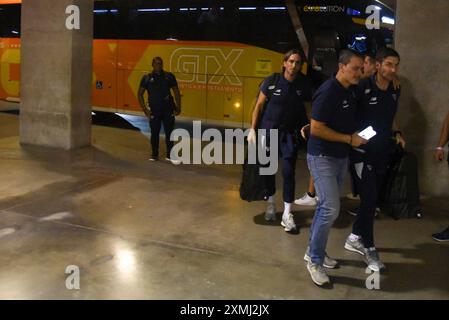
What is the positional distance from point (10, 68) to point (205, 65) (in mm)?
6209

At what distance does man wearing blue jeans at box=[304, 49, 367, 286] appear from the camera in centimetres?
419

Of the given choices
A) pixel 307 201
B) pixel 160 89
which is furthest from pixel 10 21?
pixel 307 201

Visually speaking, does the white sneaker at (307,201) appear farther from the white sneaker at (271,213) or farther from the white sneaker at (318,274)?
the white sneaker at (318,274)

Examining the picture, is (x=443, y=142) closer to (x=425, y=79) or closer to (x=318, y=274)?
(x=425, y=79)

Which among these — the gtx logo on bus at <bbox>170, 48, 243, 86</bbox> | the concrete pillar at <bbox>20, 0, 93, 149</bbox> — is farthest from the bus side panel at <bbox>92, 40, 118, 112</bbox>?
the concrete pillar at <bbox>20, 0, 93, 149</bbox>

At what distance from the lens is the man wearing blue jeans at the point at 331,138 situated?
4.19 meters

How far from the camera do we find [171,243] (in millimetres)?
5273

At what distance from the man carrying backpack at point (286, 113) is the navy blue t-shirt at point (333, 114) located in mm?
1265

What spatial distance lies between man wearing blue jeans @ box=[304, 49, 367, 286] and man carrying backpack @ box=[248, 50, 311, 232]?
4.11 feet

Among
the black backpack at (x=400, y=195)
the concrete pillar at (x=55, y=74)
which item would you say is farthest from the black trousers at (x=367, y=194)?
the concrete pillar at (x=55, y=74)

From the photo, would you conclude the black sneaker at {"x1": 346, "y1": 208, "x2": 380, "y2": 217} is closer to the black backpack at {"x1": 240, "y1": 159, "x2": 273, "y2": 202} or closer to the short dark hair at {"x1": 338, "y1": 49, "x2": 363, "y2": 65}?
the black backpack at {"x1": 240, "y1": 159, "x2": 273, "y2": 202}

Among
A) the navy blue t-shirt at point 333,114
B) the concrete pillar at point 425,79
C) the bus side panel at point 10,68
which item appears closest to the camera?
the navy blue t-shirt at point 333,114
